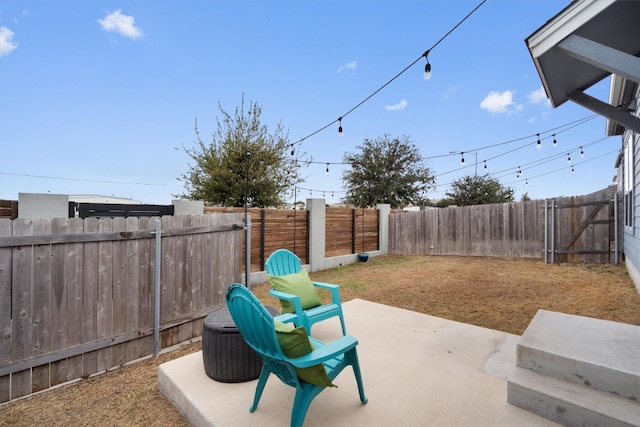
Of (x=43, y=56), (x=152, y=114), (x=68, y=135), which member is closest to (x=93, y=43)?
(x=43, y=56)

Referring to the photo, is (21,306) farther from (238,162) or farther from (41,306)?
(238,162)

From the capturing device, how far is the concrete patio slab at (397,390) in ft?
5.86

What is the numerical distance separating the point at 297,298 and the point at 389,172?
612 inches

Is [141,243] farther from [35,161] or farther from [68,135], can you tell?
[35,161]

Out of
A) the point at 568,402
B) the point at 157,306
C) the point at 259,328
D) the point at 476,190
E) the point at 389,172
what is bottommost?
the point at 568,402

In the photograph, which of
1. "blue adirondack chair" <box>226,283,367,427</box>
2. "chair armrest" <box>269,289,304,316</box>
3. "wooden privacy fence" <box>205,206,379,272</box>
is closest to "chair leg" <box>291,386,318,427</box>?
"blue adirondack chair" <box>226,283,367,427</box>

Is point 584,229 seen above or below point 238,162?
below

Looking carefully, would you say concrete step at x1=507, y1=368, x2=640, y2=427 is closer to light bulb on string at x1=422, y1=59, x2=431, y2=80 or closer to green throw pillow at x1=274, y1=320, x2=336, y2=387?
green throw pillow at x1=274, y1=320, x2=336, y2=387

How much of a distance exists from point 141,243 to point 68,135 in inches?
317

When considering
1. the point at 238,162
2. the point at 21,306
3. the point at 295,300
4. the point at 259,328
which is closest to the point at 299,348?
the point at 259,328

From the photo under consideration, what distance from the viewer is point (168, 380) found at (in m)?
2.30

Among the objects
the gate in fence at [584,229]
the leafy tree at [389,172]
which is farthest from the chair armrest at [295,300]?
the leafy tree at [389,172]

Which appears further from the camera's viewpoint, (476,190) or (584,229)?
(476,190)

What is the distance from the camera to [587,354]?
1.96 meters
